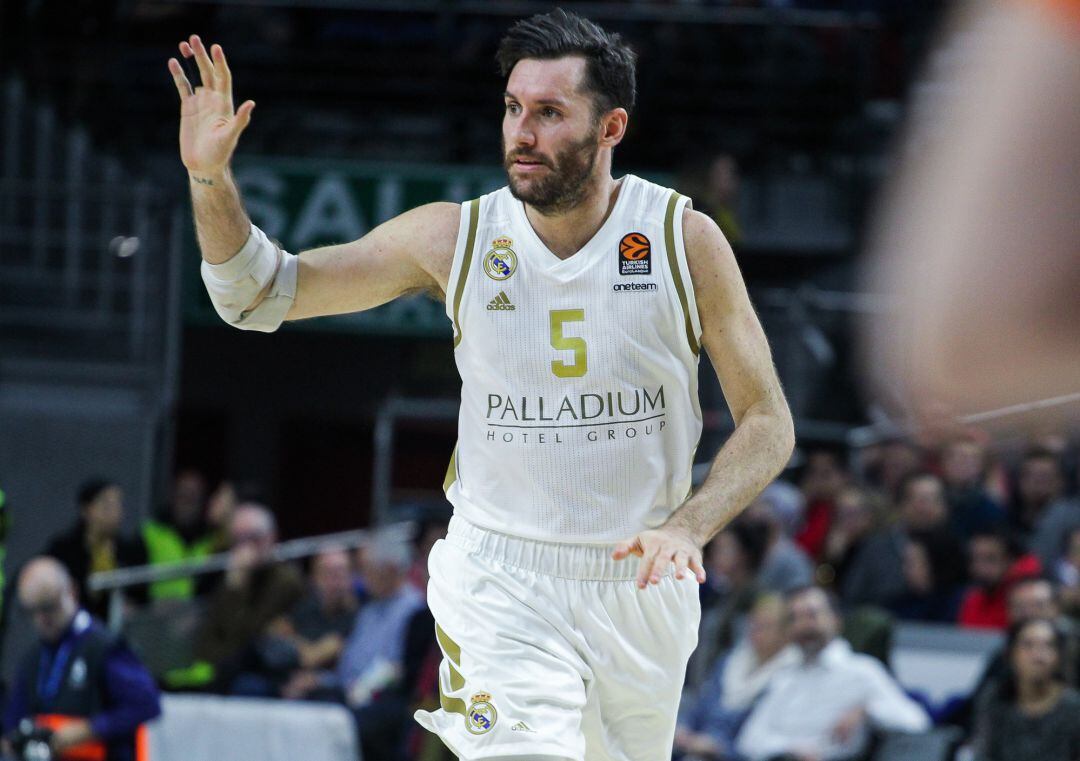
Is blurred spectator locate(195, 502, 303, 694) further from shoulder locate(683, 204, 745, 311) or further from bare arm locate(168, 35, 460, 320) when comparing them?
shoulder locate(683, 204, 745, 311)

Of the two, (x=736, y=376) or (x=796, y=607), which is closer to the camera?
(x=736, y=376)

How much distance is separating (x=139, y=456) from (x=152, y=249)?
63.9 inches

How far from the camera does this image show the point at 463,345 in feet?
12.7

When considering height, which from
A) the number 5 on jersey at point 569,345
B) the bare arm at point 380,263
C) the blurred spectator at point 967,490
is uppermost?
the bare arm at point 380,263

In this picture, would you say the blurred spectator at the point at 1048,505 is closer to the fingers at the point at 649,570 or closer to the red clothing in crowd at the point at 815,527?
the red clothing in crowd at the point at 815,527

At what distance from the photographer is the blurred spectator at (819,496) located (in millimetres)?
10836

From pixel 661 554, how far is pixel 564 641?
54 cm

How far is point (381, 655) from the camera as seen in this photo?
9.62m

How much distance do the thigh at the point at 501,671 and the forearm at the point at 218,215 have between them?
0.88 metres

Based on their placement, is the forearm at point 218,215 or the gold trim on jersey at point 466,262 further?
the gold trim on jersey at point 466,262

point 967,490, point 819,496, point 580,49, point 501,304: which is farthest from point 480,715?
point 819,496

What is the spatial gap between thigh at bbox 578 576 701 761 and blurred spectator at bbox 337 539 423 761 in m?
5.50

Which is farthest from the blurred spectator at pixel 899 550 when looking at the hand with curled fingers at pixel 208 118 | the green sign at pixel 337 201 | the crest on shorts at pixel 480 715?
the hand with curled fingers at pixel 208 118

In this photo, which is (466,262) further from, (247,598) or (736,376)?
(247,598)
